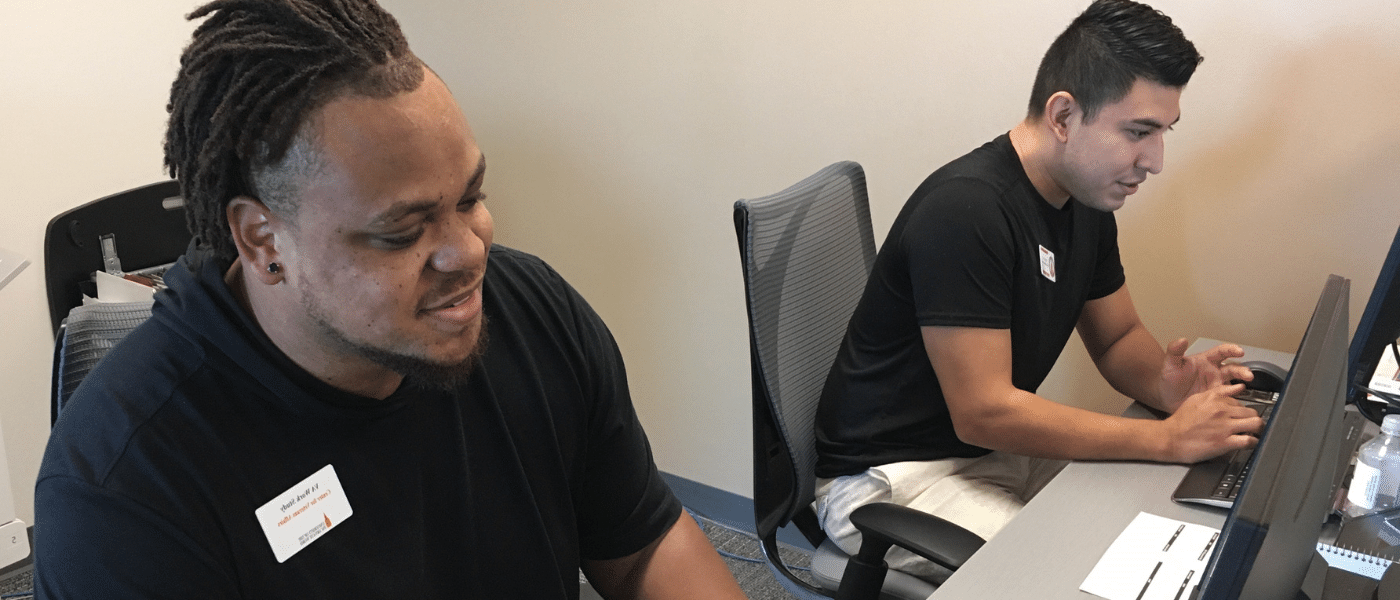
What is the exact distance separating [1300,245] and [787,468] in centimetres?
106

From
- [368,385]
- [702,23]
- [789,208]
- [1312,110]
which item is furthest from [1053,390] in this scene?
[368,385]

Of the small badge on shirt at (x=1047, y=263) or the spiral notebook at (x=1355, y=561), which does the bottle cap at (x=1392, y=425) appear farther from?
the small badge on shirt at (x=1047, y=263)

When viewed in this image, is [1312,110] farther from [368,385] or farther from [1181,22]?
[368,385]

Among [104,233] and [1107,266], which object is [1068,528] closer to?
[1107,266]

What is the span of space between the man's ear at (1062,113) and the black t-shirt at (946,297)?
0.25ft

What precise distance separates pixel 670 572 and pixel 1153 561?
0.55 metres

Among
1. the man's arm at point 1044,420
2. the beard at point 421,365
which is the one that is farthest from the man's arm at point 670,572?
the man's arm at point 1044,420

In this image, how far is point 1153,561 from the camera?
117cm

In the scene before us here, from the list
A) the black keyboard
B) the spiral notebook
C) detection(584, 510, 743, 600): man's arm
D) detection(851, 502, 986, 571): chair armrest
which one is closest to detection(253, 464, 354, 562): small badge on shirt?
detection(584, 510, 743, 600): man's arm

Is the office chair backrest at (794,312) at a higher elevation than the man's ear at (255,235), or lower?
lower

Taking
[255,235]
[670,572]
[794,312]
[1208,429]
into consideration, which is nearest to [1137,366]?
[1208,429]

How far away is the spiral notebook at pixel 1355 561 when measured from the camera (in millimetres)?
1139

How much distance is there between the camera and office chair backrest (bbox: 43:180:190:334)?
2014 mm

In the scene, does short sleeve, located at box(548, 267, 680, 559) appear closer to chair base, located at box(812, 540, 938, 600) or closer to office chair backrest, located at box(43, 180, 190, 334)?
chair base, located at box(812, 540, 938, 600)
